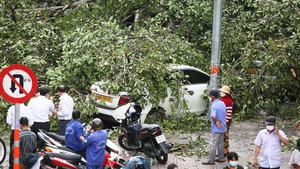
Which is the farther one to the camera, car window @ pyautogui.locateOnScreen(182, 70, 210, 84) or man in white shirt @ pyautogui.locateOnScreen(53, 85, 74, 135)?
car window @ pyautogui.locateOnScreen(182, 70, 210, 84)

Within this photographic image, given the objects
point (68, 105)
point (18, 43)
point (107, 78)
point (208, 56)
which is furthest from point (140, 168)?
point (208, 56)

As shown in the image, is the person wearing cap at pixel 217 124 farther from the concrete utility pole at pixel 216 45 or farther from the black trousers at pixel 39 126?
the black trousers at pixel 39 126

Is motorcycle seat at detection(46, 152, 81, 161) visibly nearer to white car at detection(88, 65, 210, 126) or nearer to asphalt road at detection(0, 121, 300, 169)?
asphalt road at detection(0, 121, 300, 169)

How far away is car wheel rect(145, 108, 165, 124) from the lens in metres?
9.60

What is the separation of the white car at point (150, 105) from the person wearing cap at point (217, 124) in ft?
6.39

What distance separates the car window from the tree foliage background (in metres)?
0.54

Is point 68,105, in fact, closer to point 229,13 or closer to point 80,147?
point 80,147

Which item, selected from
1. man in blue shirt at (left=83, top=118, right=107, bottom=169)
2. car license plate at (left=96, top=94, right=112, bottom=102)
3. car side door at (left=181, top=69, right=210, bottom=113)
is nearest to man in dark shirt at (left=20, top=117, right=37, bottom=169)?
man in blue shirt at (left=83, top=118, right=107, bottom=169)

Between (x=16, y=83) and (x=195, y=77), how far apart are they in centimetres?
611

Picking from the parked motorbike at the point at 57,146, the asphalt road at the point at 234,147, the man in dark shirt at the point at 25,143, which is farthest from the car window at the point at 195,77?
the man in dark shirt at the point at 25,143

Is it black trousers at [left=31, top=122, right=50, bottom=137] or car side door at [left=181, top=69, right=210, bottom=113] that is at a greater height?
car side door at [left=181, top=69, right=210, bottom=113]

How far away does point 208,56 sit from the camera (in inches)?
479

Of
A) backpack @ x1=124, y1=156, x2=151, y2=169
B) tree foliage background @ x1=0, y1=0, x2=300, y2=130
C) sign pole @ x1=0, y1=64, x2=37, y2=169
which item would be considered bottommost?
backpack @ x1=124, y1=156, x2=151, y2=169

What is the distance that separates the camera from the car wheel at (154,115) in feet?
31.5
